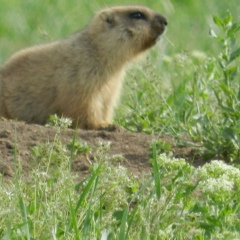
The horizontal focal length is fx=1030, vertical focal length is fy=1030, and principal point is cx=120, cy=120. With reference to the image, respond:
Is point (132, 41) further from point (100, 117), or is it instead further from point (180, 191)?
point (180, 191)

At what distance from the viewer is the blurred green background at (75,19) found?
34.4 ft

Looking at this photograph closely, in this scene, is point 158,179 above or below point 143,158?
above

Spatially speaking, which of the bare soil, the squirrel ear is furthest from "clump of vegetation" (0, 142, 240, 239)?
the squirrel ear

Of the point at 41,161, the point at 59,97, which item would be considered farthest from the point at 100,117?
the point at 41,161

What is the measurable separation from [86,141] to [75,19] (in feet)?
18.0

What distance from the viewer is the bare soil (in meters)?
5.57

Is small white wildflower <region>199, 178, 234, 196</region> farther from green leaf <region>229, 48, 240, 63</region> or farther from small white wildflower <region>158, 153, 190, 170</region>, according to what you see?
green leaf <region>229, 48, 240, 63</region>

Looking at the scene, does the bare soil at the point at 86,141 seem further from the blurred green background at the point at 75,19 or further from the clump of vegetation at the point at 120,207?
the blurred green background at the point at 75,19

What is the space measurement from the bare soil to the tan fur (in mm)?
1047

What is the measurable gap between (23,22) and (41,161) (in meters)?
6.41

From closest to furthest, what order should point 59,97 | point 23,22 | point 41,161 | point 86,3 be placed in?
point 41,161 → point 59,97 → point 23,22 → point 86,3

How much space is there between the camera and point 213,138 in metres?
6.06

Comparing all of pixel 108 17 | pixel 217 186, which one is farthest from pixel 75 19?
pixel 217 186

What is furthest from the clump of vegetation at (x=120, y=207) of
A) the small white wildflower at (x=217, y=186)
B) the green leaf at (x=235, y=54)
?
the green leaf at (x=235, y=54)
